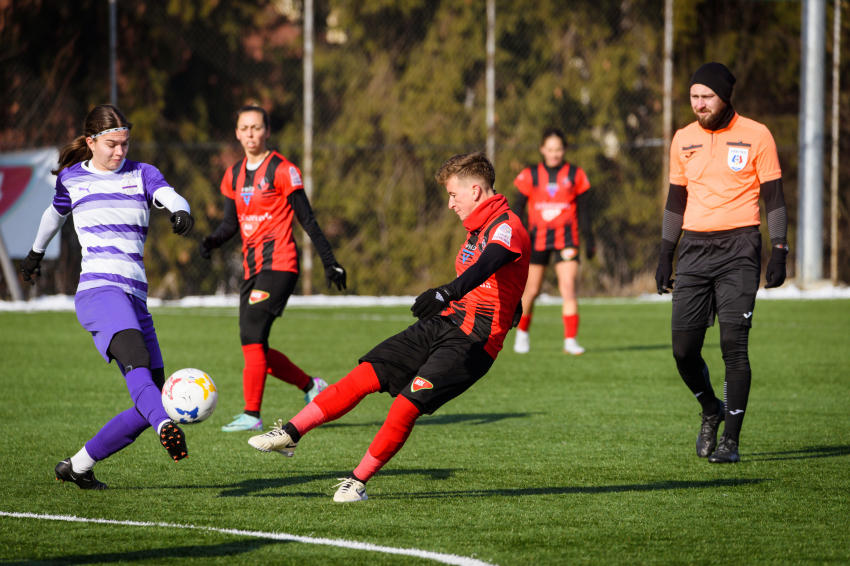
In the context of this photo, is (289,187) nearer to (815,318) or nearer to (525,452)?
(525,452)

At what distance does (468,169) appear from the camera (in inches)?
184

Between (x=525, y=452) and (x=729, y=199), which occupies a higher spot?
(x=729, y=199)

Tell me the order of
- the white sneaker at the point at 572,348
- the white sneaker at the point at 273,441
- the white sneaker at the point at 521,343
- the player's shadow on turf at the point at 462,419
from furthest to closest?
the white sneaker at the point at 521,343, the white sneaker at the point at 572,348, the player's shadow on turf at the point at 462,419, the white sneaker at the point at 273,441

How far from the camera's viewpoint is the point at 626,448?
5.92 meters

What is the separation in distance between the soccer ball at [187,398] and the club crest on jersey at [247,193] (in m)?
2.41

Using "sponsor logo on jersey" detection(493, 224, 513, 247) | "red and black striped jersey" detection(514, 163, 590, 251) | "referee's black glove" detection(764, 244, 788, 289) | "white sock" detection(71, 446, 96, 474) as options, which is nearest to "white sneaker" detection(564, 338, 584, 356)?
"red and black striped jersey" detection(514, 163, 590, 251)

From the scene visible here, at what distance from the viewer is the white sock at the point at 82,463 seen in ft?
15.6

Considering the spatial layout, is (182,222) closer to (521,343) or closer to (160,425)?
(160,425)

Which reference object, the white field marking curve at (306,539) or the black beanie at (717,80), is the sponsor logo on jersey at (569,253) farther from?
the white field marking curve at (306,539)

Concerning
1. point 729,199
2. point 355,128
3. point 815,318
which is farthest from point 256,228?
point 355,128

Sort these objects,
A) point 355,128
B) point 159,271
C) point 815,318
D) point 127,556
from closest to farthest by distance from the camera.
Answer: point 127,556 < point 815,318 < point 159,271 < point 355,128

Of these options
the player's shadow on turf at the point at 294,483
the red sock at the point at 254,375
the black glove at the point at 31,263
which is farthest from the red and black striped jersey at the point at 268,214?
the player's shadow on turf at the point at 294,483

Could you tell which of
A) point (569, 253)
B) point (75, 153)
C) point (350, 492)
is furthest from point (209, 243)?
point (569, 253)

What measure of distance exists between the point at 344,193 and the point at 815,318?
25.6 feet
